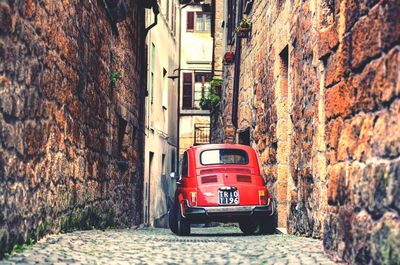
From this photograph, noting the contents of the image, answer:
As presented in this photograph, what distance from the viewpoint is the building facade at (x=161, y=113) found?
18.4 metres

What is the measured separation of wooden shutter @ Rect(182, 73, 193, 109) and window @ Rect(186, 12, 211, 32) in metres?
2.31

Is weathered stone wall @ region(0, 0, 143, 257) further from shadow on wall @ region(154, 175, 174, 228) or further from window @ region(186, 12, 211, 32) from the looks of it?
window @ region(186, 12, 211, 32)

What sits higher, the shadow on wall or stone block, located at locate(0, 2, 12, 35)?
stone block, located at locate(0, 2, 12, 35)

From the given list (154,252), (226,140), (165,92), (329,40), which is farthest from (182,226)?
(165,92)

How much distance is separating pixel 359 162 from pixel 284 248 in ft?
7.06

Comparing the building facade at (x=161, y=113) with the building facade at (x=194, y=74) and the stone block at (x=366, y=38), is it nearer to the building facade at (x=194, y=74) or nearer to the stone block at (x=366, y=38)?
the building facade at (x=194, y=74)

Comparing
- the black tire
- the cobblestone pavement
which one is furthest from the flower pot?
the cobblestone pavement

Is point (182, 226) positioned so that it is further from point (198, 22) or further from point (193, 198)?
point (198, 22)

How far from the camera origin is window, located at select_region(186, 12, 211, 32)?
3159 centimetres

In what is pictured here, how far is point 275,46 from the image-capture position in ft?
35.6

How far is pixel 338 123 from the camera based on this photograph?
504 centimetres

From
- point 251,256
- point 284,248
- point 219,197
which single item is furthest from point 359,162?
point 219,197

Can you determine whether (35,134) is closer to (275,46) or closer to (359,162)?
A: (359,162)

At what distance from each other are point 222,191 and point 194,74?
21.7 meters
